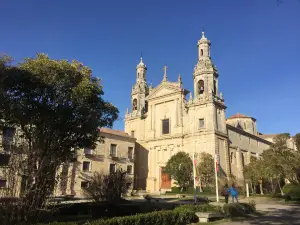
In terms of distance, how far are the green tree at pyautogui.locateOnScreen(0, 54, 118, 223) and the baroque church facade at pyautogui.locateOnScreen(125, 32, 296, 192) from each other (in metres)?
26.7

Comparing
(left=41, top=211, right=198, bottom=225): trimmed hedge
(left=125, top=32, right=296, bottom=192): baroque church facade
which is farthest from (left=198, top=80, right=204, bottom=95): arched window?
(left=41, top=211, right=198, bottom=225): trimmed hedge

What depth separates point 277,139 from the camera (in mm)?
36906

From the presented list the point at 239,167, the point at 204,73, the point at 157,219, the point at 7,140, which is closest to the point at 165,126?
the point at 204,73

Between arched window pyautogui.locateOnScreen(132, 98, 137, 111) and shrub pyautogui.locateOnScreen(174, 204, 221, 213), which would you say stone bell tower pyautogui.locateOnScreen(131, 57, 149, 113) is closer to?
arched window pyautogui.locateOnScreen(132, 98, 137, 111)

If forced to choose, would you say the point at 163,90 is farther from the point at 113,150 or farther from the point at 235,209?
the point at 235,209

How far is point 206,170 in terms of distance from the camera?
36406 millimetres

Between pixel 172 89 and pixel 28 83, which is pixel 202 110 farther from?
pixel 28 83

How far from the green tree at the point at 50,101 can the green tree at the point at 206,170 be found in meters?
22.8

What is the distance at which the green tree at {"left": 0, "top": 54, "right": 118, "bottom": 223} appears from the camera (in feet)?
48.1

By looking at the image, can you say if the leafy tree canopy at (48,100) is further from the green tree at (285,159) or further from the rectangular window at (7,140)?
the green tree at (285,159)

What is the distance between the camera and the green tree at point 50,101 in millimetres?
14648

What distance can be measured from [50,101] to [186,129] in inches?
1211

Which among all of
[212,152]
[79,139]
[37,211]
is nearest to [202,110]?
[212,152]

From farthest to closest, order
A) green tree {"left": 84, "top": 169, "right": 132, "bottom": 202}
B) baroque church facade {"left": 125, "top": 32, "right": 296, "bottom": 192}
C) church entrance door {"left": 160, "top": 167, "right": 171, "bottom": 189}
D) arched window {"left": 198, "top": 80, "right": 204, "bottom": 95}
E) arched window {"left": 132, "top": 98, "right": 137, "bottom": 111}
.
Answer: arched window {"left": 132, "top": 98, "right": 137, "bottom": 111} < arched window {"left": 198, "top": 80, "right": 204, "bottom": 95} < church entrance door {"left": 160, "top": 167, "right": 171, "bottom": 189} < baroque church facade {"left": 125, "top": 32, "right": 296, "bottom": 192} < green tree {"left": 84, "top": 169, "right": 132, "bottom": 202}
